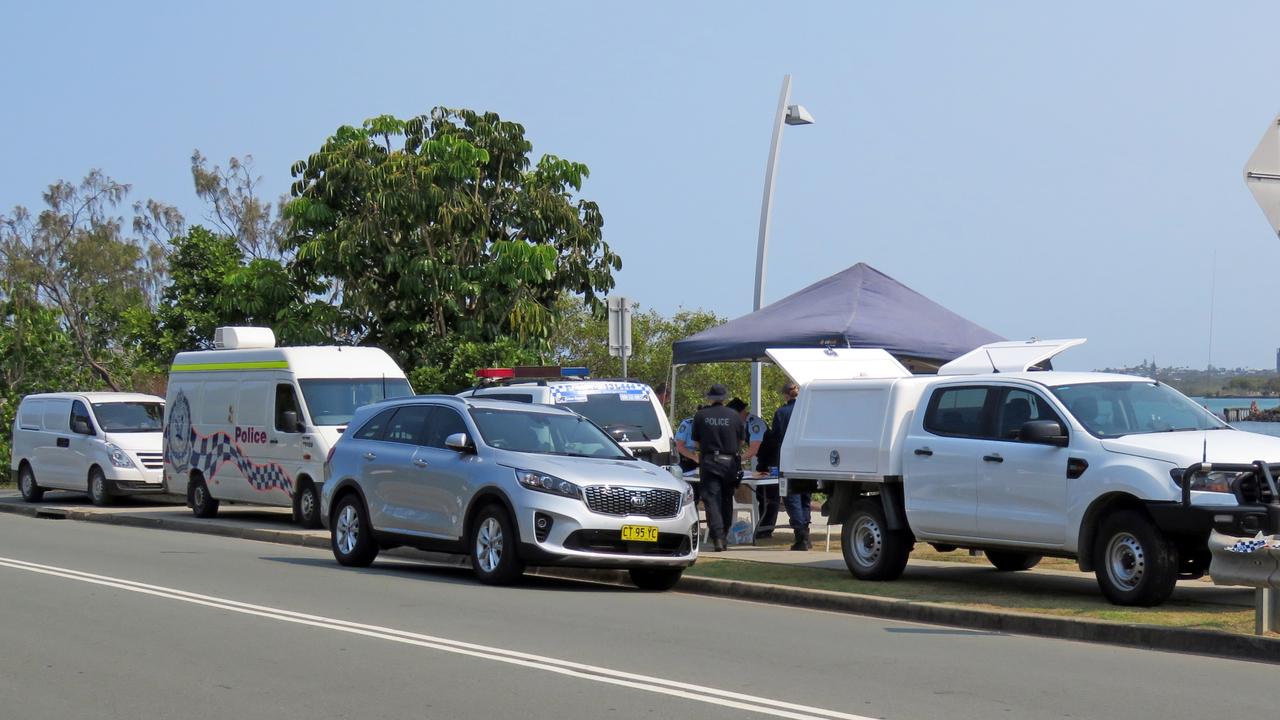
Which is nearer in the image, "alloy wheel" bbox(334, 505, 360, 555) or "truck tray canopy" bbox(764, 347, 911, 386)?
"alloy wheel" bbox(334, 505, 360, 555)

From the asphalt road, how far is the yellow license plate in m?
0.53

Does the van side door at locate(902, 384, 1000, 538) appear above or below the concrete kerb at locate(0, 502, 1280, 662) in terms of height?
above

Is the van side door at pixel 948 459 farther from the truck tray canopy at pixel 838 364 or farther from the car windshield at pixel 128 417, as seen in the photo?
the car windshield at pixel 128 417

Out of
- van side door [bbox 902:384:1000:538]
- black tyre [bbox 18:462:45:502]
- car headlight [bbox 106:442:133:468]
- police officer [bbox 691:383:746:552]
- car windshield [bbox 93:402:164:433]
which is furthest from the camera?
black tyre [bbox 18:462:45:502]

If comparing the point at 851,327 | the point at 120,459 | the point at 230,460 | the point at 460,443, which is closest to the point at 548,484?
the point at 460,443

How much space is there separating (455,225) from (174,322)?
32.3ft

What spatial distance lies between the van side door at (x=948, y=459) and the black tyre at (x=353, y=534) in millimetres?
5780

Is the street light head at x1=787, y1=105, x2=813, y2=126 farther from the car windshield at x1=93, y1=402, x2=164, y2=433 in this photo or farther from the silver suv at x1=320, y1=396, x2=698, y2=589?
the car windshield at x1=93, y1=402, x2=164, y2=433

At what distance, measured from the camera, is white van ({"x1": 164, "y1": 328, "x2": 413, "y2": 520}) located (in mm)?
21016

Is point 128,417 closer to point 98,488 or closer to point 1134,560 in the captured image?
point 98,488

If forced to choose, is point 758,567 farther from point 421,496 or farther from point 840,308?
point 840,308

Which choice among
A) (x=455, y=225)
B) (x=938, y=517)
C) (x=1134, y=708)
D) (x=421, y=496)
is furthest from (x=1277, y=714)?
(x=455, y=225)

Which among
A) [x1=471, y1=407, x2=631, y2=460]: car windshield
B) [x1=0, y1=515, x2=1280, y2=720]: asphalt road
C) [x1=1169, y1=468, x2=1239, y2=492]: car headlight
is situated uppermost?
[x1=471, y1=407, x2=631, y2=460]: car windshield

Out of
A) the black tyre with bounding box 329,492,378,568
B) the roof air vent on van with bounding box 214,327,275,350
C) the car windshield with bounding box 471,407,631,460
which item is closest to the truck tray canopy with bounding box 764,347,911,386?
the car windshield with bounding box 471,407,631,460
